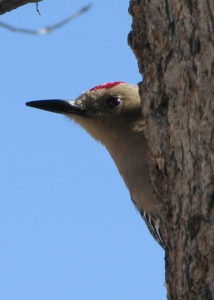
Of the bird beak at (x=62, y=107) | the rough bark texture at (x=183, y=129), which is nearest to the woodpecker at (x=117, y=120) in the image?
the bird beak at (x=62, y=107)

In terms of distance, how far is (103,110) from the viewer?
6648mm

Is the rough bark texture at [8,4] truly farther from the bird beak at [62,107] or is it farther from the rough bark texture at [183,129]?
the bird beak at [62,107]

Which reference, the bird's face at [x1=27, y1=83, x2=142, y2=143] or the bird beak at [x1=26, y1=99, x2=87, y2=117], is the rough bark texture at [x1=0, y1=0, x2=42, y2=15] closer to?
the bird beak at [x1=26, y1=99, x2=87, y2=117]

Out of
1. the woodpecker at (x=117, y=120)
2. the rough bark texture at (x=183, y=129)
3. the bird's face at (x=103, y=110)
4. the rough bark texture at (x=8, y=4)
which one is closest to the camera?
the rough bark texture at (x=183, y=129)

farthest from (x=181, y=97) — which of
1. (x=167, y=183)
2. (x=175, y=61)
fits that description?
(x=167, y=183)

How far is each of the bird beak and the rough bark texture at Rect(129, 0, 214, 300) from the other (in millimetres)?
2346

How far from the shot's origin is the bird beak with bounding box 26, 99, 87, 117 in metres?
6.27

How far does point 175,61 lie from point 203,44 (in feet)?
0.76

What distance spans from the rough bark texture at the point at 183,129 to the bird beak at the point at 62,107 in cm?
235

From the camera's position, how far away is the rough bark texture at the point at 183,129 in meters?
3.37

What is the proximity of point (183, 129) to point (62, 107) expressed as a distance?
3.14m

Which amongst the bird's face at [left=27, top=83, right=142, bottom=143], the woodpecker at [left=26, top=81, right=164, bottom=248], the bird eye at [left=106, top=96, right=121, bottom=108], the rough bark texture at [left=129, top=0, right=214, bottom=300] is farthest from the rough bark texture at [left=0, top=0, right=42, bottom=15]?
the bird eye at [left=106, top=96, right=121, bottom=108]

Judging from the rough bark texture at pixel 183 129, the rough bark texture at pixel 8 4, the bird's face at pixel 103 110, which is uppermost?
the bird's face at pixel 103 110

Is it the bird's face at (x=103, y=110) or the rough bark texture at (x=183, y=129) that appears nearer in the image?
the rough bark texture at (x=183, y=129)
